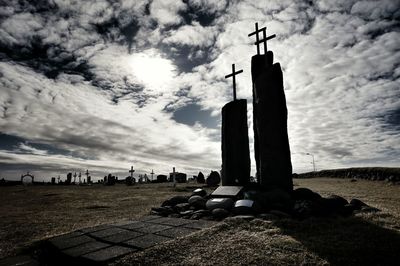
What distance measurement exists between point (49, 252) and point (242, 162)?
5.84 metres

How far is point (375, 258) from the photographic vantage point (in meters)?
3.06

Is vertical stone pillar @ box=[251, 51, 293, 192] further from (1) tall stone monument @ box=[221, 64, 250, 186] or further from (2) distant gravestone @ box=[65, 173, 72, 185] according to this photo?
(2) distant gravestone @ box=[65, 173, 72, 185]

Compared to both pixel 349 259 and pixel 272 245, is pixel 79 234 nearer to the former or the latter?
pixel 272 245

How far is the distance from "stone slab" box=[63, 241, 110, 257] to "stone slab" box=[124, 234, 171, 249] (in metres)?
0.38

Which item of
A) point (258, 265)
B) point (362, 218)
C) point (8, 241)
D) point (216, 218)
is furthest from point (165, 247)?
point (362, 218)

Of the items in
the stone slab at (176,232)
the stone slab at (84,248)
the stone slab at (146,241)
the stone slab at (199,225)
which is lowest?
the stone slab at (84,248)

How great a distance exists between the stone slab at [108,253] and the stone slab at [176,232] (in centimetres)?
77

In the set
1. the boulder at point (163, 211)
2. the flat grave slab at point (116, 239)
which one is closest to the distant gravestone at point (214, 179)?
the boulder at point (163, 211)

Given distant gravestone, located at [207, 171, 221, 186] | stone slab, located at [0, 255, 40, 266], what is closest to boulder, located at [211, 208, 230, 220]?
stone slab, located at [0, 255, 40, 266]

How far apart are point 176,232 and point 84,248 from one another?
1434mm

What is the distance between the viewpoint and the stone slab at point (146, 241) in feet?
12.3

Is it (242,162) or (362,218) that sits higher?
(242,162)

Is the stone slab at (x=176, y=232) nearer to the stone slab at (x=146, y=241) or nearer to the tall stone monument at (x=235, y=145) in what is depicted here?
the stone slab at (x=146, y=241)

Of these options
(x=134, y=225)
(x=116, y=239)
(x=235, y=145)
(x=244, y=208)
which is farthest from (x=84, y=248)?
(x=235, y=145)
